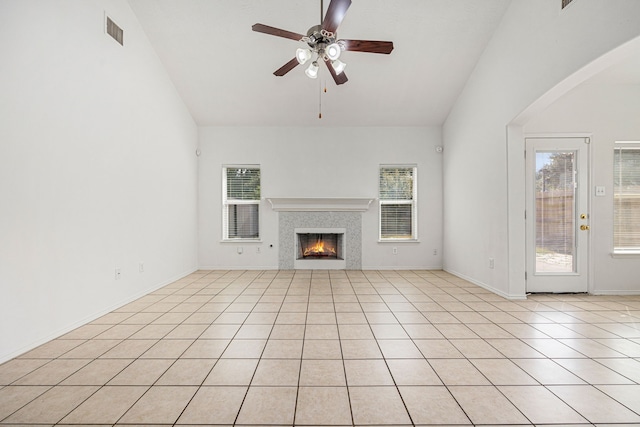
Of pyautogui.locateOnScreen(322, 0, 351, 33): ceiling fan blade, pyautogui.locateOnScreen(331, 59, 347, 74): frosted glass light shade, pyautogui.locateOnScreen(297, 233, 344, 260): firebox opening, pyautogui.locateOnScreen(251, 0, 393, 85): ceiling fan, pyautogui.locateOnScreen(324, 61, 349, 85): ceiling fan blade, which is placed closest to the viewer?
pyautogui.locateOnScreen(322, 0, 351, 33): ceiling fan blade

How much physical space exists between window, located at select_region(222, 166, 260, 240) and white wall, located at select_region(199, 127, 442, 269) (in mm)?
154

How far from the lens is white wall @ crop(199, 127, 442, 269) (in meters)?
5.99

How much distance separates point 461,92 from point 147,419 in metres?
5.71

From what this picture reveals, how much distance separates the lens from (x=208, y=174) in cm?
598

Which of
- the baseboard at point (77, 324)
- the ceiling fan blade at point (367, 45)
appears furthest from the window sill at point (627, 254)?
the baseboard at point (77, 324)

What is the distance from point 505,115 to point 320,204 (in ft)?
10.9

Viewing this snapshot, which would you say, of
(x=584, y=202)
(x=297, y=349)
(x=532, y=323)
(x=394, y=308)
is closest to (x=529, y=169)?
(x=584, y=202)

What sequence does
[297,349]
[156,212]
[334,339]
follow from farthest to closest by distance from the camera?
1. [156,212]
2. [334,339]
3. [297,349]

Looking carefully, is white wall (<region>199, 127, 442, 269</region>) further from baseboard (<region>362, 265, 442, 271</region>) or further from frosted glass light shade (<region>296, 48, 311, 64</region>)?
frosted glass light shade (<region>296, 48, 311, 64</region>)

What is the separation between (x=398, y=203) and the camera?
20.1 feet

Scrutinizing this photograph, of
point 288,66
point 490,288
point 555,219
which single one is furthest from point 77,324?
point 555,219

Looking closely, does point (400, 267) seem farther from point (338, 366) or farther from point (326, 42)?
point (326, 42)

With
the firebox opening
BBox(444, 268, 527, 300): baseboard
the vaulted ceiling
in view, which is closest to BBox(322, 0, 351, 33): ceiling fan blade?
the vaulted ceiling

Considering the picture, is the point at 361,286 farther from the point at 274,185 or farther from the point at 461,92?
the point at 461,92
